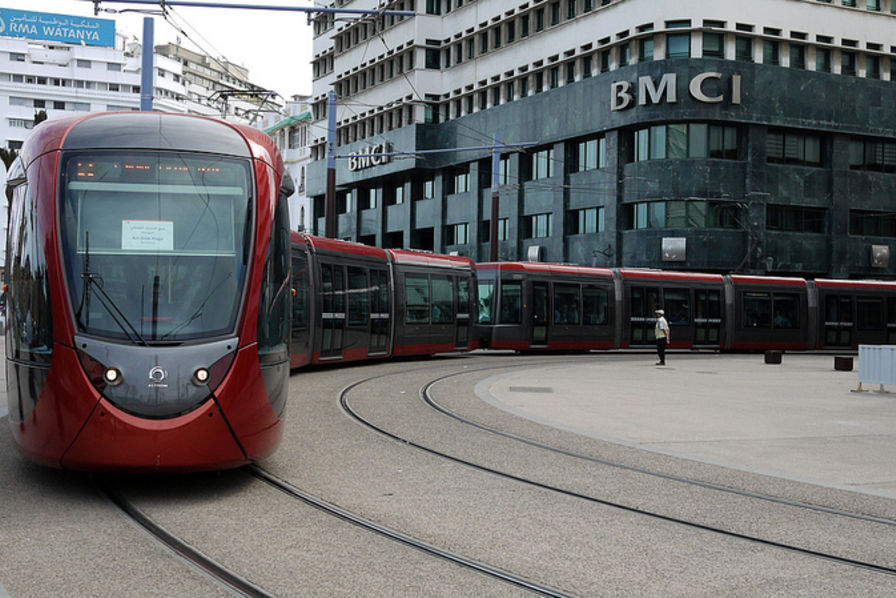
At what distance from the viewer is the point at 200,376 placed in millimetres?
7445

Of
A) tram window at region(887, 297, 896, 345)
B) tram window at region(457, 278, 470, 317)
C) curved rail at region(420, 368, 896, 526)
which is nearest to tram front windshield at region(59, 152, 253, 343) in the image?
curved rail at region(420, 368, 896, 526)

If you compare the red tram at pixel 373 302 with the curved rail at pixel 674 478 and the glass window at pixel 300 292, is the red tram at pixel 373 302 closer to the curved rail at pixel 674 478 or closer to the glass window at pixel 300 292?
the glass window at pixel 300 292

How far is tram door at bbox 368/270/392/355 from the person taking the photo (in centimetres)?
2401

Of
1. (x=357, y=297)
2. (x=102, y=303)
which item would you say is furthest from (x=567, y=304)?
(x=102, y=303)

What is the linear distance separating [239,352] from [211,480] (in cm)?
140

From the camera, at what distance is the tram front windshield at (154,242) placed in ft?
24.6

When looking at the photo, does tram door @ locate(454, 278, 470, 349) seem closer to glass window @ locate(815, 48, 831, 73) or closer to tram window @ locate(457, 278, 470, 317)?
tram window @ locate(457, 278, 470, 317)

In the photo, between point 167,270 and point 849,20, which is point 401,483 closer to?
point 167,270

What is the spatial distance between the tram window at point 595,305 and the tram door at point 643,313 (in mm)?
1263

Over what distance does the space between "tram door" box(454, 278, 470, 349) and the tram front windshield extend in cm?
2018

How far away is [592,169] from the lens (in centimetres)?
5169

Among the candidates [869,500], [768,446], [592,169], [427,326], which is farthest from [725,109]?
[869,500]

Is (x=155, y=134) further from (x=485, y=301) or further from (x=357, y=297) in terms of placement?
(x=485, y=301)

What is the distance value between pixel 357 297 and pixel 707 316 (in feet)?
Answer: 58.6
